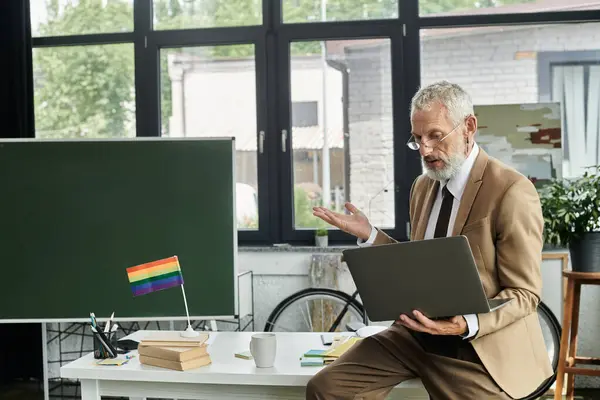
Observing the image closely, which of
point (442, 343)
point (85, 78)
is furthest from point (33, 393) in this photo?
point (442, 343)

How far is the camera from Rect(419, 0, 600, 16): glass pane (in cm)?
439

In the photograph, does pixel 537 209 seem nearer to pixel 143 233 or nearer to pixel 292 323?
pixel 143 233

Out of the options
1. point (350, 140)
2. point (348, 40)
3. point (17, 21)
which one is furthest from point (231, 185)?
point (17, 21)

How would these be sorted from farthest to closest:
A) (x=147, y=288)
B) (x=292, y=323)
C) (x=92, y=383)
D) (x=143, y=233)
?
1. (x=292, y=323)
2. (x=143, y=233)
3. (x=147, y=288)
4. (x=92, y=383)

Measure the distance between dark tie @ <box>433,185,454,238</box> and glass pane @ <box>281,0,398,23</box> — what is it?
7.93 ft

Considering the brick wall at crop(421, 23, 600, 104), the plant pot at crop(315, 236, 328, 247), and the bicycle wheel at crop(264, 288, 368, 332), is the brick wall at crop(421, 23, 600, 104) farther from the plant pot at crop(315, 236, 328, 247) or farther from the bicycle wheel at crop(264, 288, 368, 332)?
the bicycle wheel at crop(264, 288, 368, 332)

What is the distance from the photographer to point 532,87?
4.42m

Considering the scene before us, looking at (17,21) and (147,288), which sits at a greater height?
(17,21)

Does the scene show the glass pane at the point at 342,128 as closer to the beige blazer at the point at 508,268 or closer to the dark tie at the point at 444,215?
the dark tie at the point at 444,215

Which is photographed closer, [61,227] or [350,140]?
[61,227]

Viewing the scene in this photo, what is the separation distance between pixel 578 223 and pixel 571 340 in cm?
65

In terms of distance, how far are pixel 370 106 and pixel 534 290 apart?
8.50ft

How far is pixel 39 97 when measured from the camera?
4867 mm

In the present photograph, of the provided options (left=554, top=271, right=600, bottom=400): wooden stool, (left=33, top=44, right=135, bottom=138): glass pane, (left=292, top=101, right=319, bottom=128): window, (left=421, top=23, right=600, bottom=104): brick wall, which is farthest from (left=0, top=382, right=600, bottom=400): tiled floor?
(left=292, top=101, right=319, bottom=128): window
